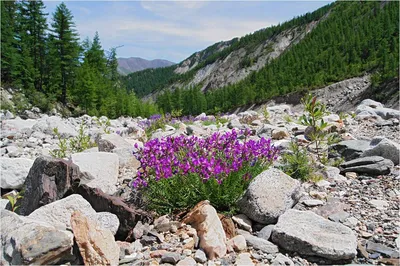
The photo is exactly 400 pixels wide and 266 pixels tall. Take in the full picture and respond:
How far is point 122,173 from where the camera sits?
5676 millimetres

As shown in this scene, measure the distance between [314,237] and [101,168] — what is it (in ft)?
11.1

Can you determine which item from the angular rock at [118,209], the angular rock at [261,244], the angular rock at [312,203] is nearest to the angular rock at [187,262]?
the angular rock at [261,244]

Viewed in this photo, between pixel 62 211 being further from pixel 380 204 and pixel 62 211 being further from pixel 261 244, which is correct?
pixel 380 204

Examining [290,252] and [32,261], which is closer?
[32,261]

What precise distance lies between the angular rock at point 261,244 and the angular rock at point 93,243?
4.40 ft

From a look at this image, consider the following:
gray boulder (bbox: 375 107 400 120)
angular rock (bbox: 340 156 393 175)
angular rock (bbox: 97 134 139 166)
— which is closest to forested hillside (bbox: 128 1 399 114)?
gray boulder (bbox: 375 107 400 120)

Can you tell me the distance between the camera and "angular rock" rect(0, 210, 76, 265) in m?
2.44

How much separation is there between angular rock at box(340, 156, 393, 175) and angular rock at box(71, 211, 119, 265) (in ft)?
14.1

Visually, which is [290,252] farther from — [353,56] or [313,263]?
[353,56]

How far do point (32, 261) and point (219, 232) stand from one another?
5.53 ft

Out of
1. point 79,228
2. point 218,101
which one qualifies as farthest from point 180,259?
point 218,101

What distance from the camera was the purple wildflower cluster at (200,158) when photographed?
397cm

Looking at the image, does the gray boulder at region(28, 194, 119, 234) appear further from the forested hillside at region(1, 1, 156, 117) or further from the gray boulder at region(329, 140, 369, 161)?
the forested hillside at region(1, 1, 156, 117)

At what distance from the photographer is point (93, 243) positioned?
8.93 feet
